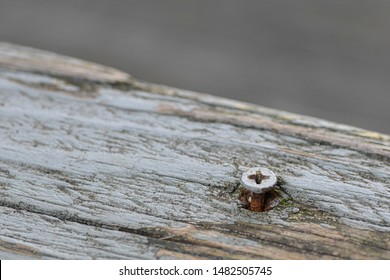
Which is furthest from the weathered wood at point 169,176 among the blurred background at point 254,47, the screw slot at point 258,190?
the blurred background at point 254,47

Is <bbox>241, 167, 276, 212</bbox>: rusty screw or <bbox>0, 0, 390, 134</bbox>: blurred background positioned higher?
<bbox>0, 0, 390, 134</bbox>: blurred background

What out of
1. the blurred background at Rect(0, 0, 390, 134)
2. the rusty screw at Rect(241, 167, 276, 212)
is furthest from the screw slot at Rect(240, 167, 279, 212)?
the blurred background at Rect(0, 0, 390, 134)

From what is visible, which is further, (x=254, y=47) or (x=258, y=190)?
(x=254, y=47)

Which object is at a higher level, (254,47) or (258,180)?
(254,47)

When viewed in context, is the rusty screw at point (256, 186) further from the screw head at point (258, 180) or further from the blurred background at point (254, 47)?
the blurred background at point (254, 47)

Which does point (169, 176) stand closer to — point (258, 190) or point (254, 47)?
point (258, 190)

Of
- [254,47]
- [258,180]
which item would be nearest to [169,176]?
[258,180]

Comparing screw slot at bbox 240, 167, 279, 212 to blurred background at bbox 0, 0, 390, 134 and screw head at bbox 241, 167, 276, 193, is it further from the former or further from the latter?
blurred background at bbox 0, 0, 390, 134
